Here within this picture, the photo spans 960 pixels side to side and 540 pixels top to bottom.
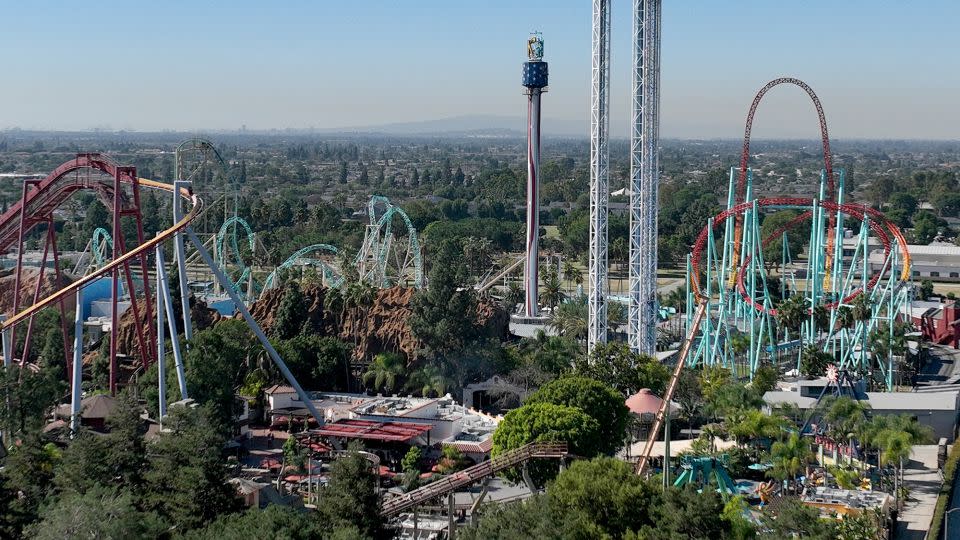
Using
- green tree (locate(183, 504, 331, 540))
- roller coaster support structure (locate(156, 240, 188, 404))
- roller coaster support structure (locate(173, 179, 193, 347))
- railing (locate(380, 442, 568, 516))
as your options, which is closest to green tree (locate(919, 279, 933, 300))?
railing (locate(380, 442, 568, 516))

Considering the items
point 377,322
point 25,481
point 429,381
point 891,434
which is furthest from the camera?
point 377,322

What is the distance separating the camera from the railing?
2827 cm

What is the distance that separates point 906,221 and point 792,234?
17.9m

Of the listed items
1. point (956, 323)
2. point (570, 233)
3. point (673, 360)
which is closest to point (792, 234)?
point (570, 233)

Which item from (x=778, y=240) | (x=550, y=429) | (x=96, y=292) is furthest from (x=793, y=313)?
(x=778, y=240)

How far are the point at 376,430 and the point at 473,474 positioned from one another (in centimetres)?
791

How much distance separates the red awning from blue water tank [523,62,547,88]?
25.8 metres

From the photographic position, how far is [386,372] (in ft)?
145

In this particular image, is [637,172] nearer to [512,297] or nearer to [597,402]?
[597,402]

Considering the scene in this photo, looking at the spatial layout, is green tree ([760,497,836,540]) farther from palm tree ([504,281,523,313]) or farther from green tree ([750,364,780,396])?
palm tree ([504,281,523,313])

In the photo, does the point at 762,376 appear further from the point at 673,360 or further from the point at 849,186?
the point at 849,186

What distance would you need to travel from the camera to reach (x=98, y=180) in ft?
127

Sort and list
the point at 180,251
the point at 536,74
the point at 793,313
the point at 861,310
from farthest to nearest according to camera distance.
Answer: the point at 536,74
the point at 793,313
the point at 861,310
the point at 180,251

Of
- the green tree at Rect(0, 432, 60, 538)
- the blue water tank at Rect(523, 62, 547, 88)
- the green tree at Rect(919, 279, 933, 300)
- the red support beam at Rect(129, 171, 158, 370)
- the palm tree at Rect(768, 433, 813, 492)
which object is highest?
the blue water tank at Rect(523, 62, 547, 88)
